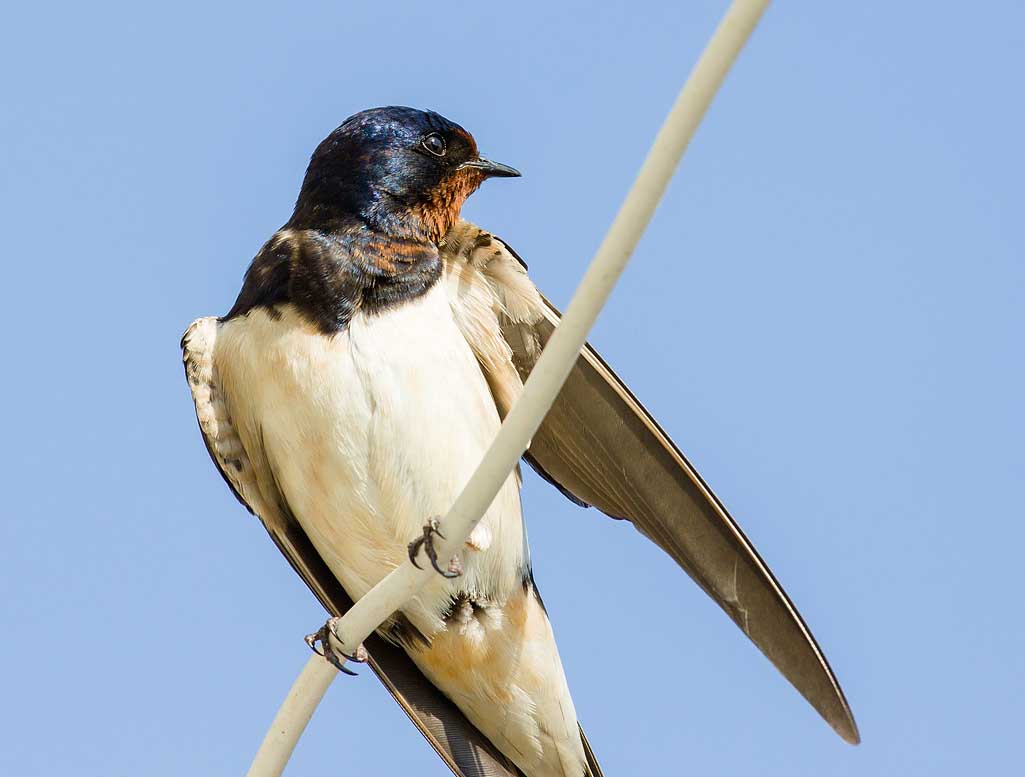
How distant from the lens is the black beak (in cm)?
381

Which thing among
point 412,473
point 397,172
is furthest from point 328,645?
point 397,172

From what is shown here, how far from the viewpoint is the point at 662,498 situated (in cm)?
336

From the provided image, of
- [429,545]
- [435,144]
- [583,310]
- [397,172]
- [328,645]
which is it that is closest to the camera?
[583,310]

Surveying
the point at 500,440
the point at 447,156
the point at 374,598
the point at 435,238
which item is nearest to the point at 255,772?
the point at 374,598

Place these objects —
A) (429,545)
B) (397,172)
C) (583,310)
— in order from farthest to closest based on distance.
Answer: (397,172) < (429,545) < (583,310)

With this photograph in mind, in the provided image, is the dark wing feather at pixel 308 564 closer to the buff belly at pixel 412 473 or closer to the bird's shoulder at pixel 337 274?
the buff belly at pixel 412 473

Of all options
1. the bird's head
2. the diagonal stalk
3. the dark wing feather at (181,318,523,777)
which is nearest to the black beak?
the bird's head

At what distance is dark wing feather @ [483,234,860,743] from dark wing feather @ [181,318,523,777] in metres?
0.58

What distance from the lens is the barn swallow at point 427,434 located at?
335cm

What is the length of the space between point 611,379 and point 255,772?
4.44 feet

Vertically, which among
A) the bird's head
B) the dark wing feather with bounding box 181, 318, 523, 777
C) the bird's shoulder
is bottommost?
the dark wing feather with bounding box 181, 318, 523, 777

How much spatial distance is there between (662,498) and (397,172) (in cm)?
100

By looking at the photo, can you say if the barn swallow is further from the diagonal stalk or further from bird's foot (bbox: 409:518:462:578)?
the diagonal stalk

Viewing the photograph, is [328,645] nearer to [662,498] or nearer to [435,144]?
[662,498]
